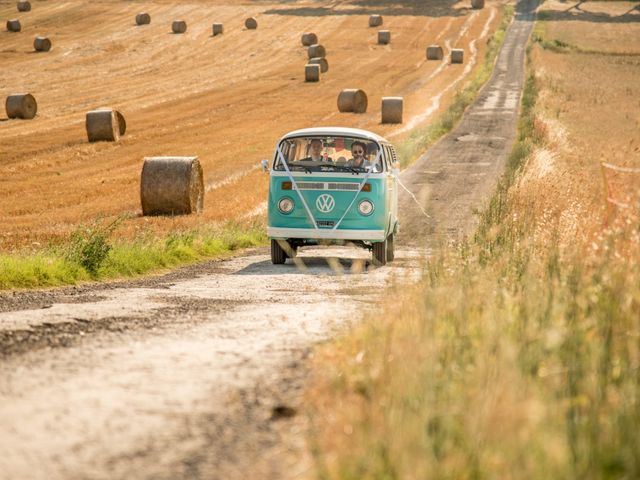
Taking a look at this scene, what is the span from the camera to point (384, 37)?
72500mm

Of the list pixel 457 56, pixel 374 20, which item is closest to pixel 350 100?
pixel 457 56

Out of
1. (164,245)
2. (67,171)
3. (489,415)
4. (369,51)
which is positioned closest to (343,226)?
(164,245)

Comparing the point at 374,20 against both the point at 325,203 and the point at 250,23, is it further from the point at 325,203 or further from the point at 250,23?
the point at 325,203

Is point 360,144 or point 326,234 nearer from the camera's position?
point 326,234

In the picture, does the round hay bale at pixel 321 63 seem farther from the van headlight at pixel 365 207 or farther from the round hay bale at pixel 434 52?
the van headlight at pixel 365 207

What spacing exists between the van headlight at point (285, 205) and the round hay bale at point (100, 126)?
22498mm

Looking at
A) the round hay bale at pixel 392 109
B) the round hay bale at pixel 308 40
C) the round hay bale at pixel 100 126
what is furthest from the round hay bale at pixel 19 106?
the round hay bale at pixel 308 40

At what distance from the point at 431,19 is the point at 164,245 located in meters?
71.4

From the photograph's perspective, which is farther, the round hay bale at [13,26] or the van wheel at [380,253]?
the round hay bale at [13,26]

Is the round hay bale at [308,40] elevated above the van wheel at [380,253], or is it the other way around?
the van wheel at [380,253]

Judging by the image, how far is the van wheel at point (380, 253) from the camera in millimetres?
15445

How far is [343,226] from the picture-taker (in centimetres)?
1493

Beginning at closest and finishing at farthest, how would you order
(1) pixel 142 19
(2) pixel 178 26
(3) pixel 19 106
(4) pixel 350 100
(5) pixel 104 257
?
(5) pixel 104 257
(3) pixel 19 106
(4) pixel 350 100
(2) pixel 178 26
(1) pixel 142 19

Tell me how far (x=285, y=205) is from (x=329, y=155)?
3.32 ft
